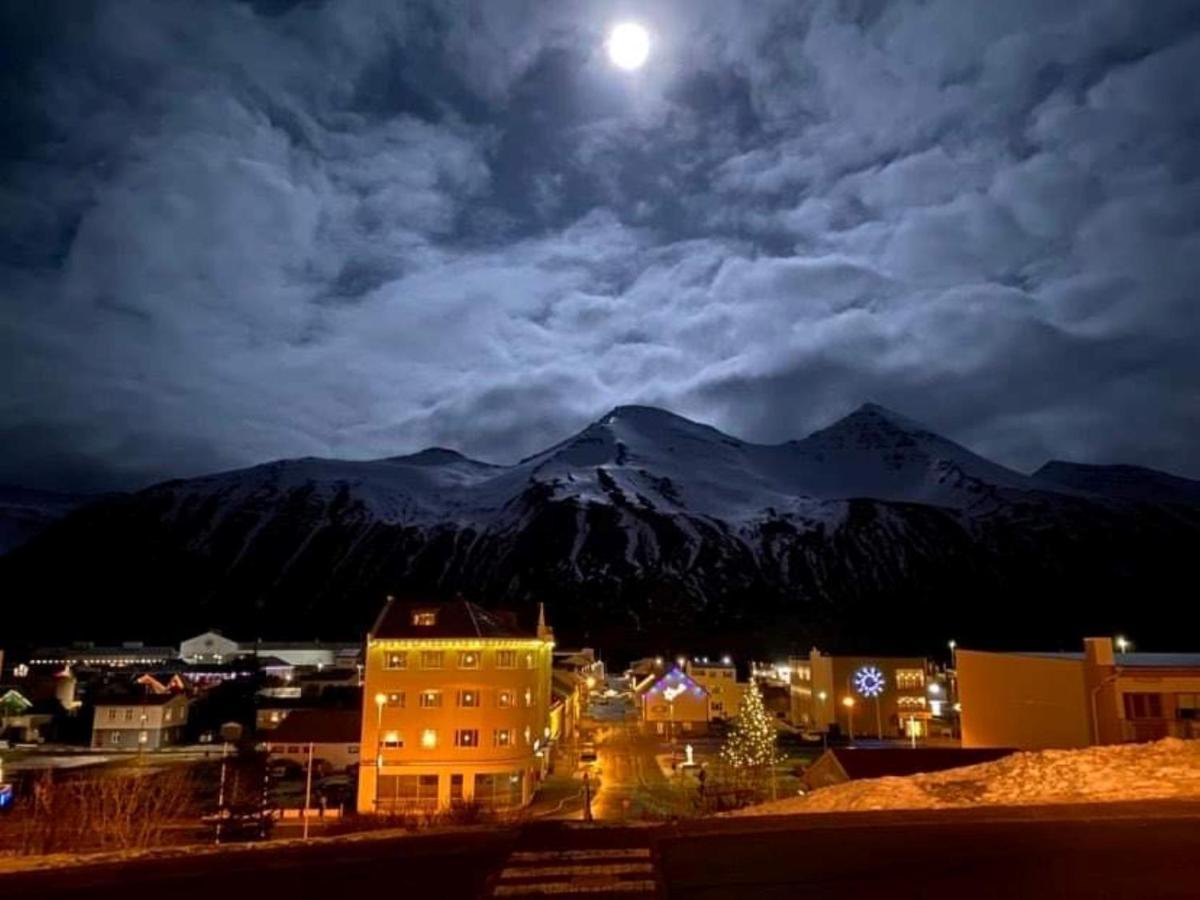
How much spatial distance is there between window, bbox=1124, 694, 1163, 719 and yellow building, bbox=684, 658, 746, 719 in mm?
50940

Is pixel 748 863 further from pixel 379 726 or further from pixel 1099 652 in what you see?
pixel 379 726

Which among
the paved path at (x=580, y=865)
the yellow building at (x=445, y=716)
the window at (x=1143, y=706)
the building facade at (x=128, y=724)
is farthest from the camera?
the building facade at (x=128, y=724)

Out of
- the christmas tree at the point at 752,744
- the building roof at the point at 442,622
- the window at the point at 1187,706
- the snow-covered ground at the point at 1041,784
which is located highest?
the building roof at the point at 442,622

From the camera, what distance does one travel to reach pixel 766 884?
934cm

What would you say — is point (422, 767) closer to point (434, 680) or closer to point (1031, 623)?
point (434, 680)

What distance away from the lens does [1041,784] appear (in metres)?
14.5

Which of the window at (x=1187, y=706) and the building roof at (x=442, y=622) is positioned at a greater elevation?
the building roof at (x=442, y=622)

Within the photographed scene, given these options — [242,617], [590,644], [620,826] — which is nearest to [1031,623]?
[590,644]

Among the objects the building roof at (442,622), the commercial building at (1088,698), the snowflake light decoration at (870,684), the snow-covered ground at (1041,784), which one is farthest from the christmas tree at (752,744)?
the snow-covered ground at (1041,784)

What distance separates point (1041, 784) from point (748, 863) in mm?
7099

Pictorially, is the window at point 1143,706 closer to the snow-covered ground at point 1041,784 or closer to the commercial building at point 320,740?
the snow-covered ground at point 1041,784

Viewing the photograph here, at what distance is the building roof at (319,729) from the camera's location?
4772 cm

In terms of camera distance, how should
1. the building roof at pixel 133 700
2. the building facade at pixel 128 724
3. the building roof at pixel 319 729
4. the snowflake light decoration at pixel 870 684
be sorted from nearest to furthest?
the building roof at pixel 319 729 < the building facade at pixel 128 724 < the building roof at pixel 133 700 < the snowflake light decoration at pixel 870 684

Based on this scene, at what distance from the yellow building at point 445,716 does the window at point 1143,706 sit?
25.3m
